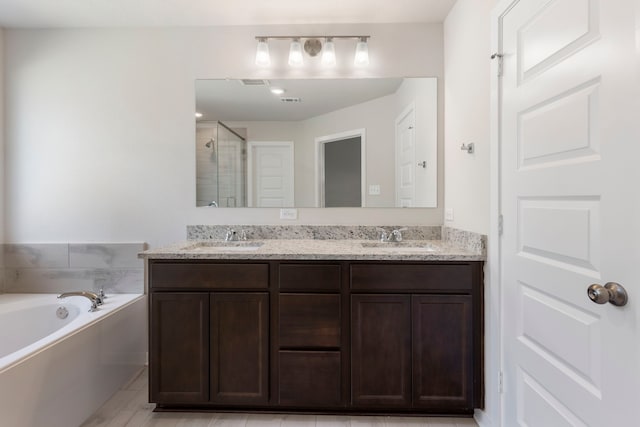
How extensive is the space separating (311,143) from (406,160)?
680 millimetres

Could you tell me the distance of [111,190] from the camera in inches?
94.3

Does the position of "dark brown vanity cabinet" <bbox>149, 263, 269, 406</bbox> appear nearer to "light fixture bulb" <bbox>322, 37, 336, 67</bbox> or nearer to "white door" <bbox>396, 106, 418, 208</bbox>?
"white door" <bbox>396, 106, 418, 208</bbox>

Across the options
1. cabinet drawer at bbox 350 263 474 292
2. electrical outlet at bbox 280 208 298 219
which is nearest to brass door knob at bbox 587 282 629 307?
cabinet drawer at bbox 350 263 474 292

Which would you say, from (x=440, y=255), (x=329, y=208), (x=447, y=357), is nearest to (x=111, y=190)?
(x=329, y=208)

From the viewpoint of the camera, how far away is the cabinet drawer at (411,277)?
68.0 inches

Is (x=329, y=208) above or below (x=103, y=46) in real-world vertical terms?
below

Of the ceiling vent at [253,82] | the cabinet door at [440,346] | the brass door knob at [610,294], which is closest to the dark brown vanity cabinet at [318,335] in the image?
the cabinet door at [440,346]

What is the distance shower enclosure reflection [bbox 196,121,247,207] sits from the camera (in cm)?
238

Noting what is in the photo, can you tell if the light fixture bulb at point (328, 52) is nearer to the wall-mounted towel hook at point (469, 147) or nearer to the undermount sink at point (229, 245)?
the wall-mounted towel hook at point (469, 147)

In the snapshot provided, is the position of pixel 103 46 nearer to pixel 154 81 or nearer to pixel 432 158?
pixel 154 81

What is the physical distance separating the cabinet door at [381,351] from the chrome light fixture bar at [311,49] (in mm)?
1586

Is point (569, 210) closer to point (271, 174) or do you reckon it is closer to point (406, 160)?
point (406, 160)

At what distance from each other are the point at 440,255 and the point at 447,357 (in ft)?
1.75

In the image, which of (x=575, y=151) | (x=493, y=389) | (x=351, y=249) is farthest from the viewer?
(x=351, y=249)
